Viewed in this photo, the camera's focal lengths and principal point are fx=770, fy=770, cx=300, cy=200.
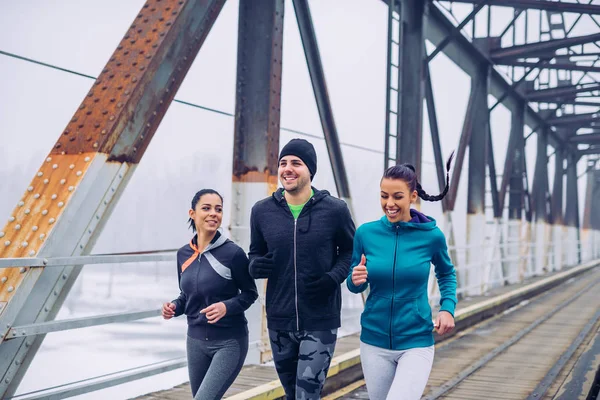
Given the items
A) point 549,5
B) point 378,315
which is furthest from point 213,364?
point 549,5

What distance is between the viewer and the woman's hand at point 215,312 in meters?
3.24

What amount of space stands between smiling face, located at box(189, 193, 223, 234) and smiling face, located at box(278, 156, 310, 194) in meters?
0.32

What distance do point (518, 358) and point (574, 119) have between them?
17.6 meters

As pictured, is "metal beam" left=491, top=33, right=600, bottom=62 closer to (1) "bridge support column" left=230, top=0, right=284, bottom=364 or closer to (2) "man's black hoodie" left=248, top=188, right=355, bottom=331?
(1) "bridge support column" left=230, top=0, right=284, bottom=364

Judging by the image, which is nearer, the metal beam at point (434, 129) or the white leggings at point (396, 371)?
the white leggings at point (396, 371)

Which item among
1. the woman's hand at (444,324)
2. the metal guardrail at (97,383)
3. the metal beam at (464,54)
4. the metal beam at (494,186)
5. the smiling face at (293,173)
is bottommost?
the metal guardrail at (97,383)

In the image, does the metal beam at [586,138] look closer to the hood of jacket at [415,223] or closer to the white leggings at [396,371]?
the hood of jacket at [415,223]

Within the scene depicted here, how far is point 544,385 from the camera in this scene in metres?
6.83

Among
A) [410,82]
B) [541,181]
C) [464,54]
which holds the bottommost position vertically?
[541,181]

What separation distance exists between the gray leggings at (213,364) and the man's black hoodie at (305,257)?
0.20 m

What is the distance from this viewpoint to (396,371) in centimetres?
317

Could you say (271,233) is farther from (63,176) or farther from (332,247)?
(63,176)

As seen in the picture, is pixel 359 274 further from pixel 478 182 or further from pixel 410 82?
pixel 478 182

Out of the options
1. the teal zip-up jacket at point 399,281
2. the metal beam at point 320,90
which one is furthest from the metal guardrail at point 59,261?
→ the metal beam at point 320,90
